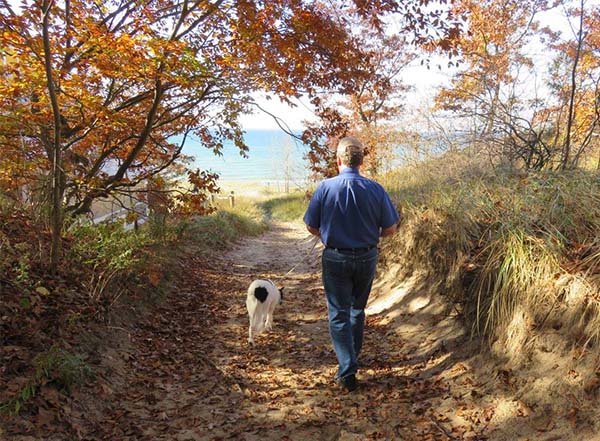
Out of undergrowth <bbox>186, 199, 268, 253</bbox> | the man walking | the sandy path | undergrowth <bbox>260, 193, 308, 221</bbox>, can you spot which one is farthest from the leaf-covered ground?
undergrowth <bbox>260, 193, 308, 221</bbox>

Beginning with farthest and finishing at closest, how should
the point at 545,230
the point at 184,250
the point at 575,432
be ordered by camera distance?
the point at 184,250 < the point at 545,230 < the point at 575,432

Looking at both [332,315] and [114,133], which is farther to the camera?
[114,133]

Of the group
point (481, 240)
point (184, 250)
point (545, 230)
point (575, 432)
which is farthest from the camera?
point (184, 250)

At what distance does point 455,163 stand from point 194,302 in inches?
201

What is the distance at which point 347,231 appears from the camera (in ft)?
11.6

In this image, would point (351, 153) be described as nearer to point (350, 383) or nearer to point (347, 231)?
point (347, 231)

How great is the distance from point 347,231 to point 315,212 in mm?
349

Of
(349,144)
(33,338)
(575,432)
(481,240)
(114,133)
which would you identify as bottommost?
(575,432)

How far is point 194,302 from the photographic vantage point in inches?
261

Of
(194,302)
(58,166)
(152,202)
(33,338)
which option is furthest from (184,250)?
(33,338)

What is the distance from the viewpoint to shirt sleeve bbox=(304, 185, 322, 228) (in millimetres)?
3654

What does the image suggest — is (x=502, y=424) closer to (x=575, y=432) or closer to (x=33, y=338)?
(x=575, y=432)

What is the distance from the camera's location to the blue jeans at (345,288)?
3.56 m

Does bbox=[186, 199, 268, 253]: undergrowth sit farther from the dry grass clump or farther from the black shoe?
the black shoe
